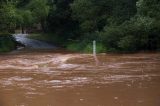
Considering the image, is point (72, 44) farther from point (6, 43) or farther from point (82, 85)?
point (82, 85)

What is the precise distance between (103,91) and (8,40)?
31688 mm

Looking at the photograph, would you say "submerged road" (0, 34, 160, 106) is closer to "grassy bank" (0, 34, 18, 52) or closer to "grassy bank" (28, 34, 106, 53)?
"grassy bank" (28, 34, 106, 53)

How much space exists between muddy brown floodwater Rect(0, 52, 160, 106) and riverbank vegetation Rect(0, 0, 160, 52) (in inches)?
336

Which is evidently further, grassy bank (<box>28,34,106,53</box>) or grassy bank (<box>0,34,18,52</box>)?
grassy bank (<box>0,34,18,52</box>)

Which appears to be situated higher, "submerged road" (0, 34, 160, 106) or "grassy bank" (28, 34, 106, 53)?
"submerged road" (0, 34, 160, 106)

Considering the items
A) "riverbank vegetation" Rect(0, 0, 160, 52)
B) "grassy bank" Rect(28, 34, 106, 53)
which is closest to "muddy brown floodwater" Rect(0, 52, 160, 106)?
"riverbank vegetation" Rect(0, 0, 160, 52)

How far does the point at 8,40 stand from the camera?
150ft

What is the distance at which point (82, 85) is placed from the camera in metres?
16.4

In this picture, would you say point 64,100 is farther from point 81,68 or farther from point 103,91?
point 81,68

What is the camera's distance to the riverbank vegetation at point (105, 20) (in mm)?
33531

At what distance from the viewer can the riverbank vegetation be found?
3353 centimetres

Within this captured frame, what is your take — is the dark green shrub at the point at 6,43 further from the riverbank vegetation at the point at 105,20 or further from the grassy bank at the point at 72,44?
the grassy bank at the point at 72,44

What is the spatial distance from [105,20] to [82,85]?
83.6 feet

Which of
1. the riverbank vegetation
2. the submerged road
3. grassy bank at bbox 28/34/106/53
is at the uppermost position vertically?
the riverbank vegetation
